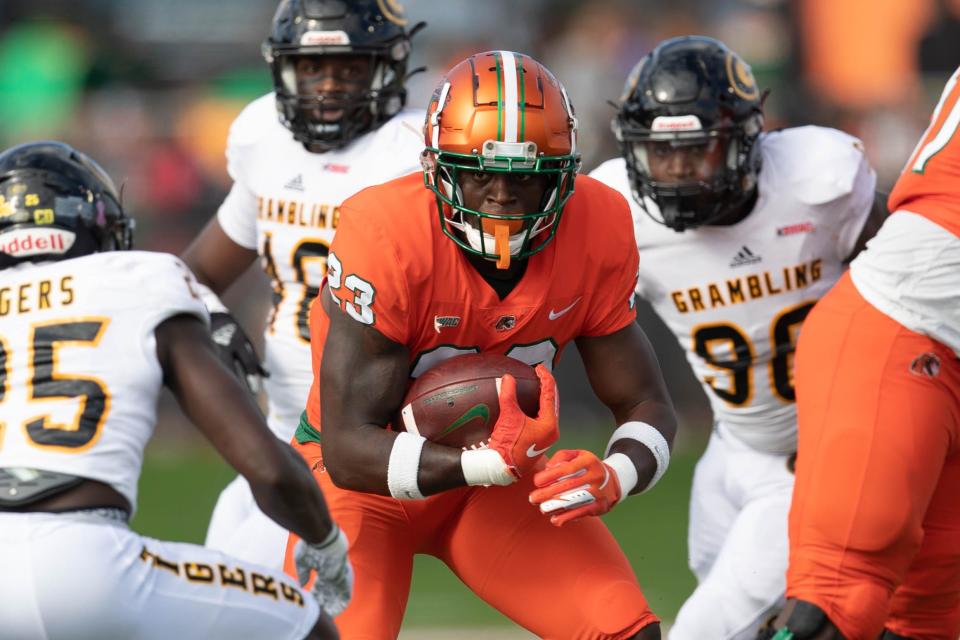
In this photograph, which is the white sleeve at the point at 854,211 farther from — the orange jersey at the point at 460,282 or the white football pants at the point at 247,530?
the white football pants at the point at 247,530

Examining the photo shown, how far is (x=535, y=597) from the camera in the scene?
3881mm

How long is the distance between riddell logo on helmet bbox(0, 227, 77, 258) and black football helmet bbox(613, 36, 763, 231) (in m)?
1.92

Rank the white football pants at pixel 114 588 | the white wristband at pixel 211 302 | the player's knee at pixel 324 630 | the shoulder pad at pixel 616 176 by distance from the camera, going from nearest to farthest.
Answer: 1. the white football pants at pixel 114 588
2. the player's knee at pixel 324 630
3. the shoulder pad at pixel 616 176
4. the white wristband at pixel 211 302

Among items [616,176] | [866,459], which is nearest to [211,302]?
→ [616,176]

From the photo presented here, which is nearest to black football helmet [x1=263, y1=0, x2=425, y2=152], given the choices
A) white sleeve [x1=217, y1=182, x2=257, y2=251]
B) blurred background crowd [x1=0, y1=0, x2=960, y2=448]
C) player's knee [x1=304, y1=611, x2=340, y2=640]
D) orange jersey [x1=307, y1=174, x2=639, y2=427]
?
white sleeve [x1=217, y1=182, x2=257, y2=251]

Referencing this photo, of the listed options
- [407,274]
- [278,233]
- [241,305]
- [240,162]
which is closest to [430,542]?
[407,274]

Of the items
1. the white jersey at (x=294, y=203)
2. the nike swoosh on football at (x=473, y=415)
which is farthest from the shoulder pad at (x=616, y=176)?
the nike swoosh on football at (x=473, y=415)

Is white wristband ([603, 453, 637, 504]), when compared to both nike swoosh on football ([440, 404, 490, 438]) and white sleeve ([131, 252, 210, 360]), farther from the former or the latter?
white sleeve ([131, 252, 210, 360])

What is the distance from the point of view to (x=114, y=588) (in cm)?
327

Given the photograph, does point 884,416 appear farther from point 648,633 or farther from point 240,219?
point 240,219

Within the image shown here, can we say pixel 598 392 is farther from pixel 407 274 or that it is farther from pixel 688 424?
pixel 688 424

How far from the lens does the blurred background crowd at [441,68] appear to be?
10.2 metres

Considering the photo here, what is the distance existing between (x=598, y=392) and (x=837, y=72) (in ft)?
27.9

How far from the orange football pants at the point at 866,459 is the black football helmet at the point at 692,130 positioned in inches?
32.3
